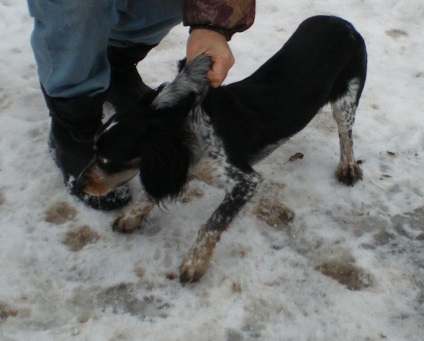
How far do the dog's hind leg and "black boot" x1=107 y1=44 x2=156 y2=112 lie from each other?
1261 millimetres

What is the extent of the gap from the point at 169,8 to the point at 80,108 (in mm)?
785

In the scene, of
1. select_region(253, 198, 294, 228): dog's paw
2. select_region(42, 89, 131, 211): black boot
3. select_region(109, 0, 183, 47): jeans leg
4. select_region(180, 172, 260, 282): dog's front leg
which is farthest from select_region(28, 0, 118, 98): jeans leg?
select_region(253, 198, 294, 228): dog's paw

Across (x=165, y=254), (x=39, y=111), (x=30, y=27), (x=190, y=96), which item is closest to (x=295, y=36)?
(x=190, y=96)

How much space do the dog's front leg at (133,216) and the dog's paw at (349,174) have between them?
4.08ft

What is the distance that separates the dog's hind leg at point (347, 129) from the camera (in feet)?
Answer: 11.1

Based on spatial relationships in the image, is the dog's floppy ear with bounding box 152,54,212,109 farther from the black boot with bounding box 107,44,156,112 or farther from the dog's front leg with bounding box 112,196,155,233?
the black boot with bounding box 107,44,156,112

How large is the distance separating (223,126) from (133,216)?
737 mm

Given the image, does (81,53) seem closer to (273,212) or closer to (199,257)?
(199,257)

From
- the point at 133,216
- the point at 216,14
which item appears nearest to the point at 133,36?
the point at 216,14

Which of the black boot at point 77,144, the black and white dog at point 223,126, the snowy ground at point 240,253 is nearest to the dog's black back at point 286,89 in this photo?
the black and white dog at point 223,126

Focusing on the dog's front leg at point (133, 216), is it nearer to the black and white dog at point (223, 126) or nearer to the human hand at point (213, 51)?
the black and white dog at point (223, 126)

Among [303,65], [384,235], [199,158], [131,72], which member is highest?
[303,65]

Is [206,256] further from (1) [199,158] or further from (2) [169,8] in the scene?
(2) [169,8]

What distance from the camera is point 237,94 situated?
288 cm
